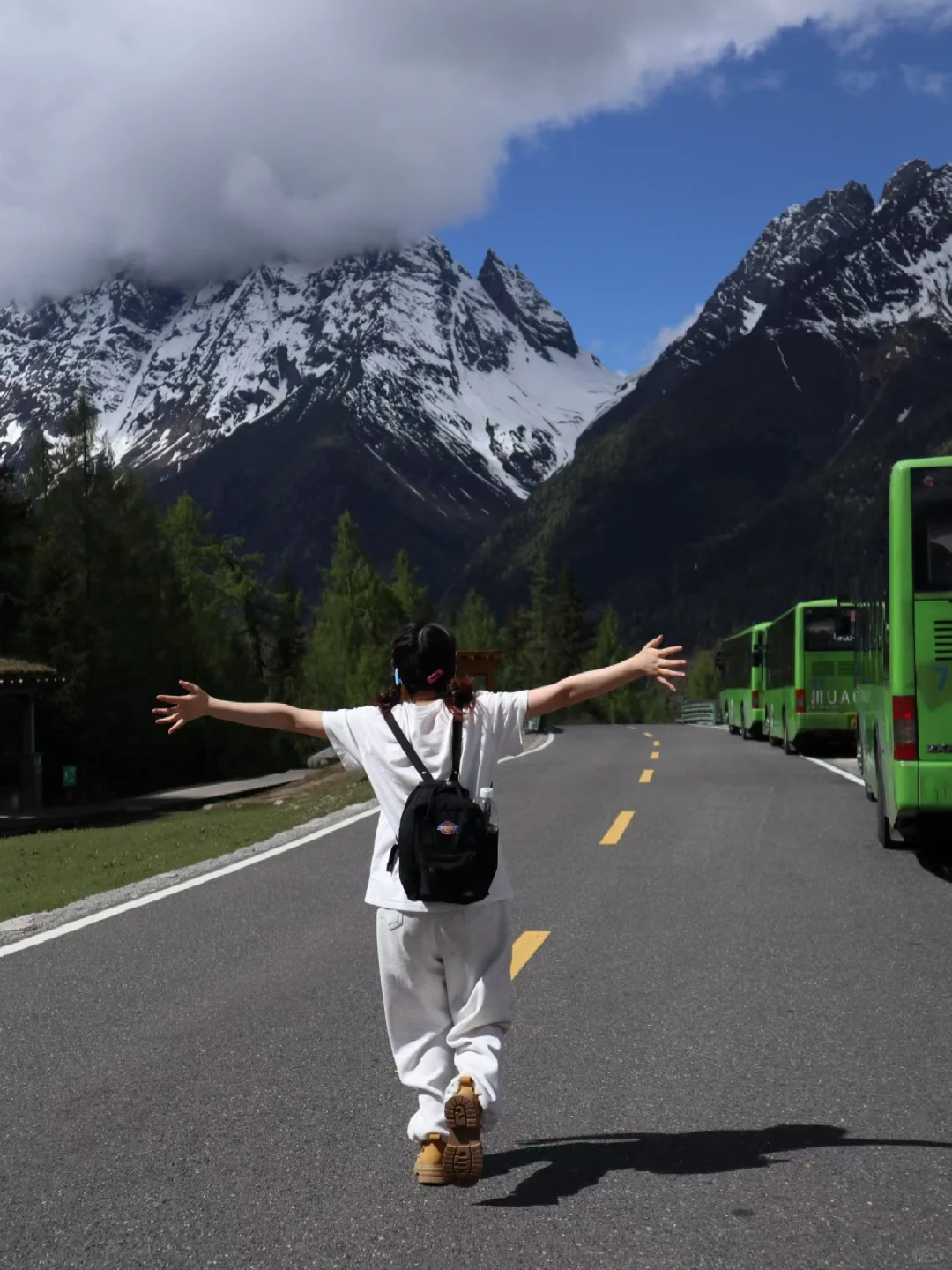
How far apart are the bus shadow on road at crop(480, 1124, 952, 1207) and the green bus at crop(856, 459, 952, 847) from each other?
668 centimetres

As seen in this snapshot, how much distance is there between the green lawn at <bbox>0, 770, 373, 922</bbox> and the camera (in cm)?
1403

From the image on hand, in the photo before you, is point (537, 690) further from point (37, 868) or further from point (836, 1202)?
point (37, 868)

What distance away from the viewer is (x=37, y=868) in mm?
17656

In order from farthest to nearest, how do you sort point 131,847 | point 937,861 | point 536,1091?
1. point 131,847
2. point 937,861
3. point 536,1091

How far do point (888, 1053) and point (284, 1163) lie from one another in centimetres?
290

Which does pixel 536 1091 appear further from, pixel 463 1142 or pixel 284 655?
pixel 284 655

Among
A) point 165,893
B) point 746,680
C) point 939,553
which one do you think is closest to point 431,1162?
point 165,893

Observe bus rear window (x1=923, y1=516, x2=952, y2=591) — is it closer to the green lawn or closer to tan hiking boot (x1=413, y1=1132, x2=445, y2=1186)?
the green lawn

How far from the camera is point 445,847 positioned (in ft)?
15.5

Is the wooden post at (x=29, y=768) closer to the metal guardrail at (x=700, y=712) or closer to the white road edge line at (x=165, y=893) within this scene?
the white road edge line at (x=165, y=893)

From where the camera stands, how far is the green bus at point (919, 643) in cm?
1159

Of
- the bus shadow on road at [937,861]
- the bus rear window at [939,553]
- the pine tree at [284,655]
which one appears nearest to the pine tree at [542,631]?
the pine tree at [284,655]

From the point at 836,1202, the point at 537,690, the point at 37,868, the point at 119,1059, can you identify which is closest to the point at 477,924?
the point at 537,690

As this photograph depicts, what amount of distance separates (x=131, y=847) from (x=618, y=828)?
730 cm
